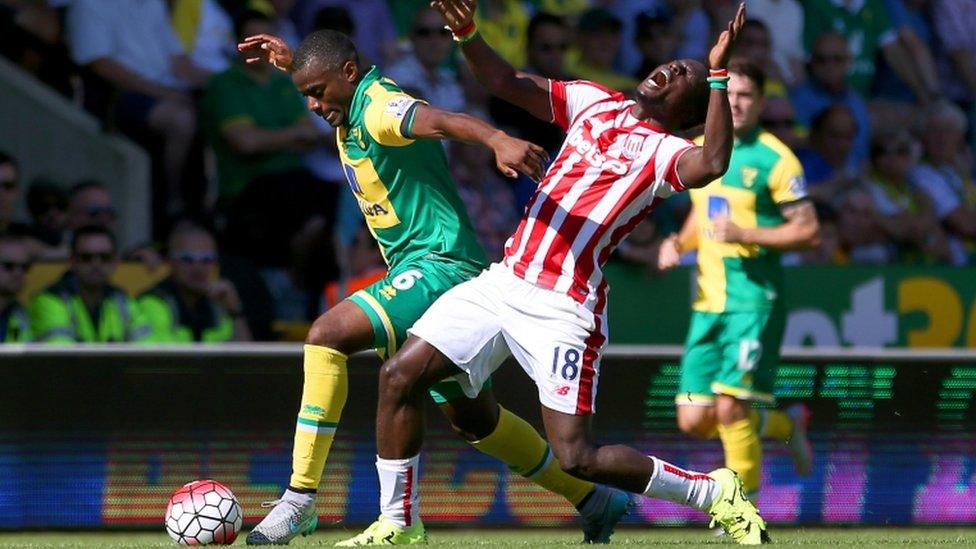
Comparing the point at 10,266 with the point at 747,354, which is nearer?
the point at 747,354

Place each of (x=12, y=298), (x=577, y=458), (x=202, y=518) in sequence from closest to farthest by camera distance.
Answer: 1. (x=577, y=458)
2. (x=202, y=518)
3. (x=12, y=298)

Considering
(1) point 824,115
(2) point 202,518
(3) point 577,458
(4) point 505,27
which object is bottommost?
(2) point 202,518

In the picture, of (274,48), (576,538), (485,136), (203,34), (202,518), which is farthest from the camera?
(203,34)

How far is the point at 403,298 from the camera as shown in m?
7.30

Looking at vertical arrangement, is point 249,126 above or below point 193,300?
above

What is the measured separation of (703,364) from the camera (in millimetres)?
9039

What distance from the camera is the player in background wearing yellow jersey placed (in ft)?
29.3

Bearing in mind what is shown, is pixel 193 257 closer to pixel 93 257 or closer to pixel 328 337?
pixel 93 257

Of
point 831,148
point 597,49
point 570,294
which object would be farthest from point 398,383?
point 831,148

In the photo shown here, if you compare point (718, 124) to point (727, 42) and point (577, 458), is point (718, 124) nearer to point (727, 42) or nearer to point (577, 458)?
point (727, 42)

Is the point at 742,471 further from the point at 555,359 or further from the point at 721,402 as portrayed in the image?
the point at 555,359

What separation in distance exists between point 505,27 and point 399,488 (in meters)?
6.70

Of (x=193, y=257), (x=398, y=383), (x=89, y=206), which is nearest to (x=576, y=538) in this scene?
(x=398, y=383)

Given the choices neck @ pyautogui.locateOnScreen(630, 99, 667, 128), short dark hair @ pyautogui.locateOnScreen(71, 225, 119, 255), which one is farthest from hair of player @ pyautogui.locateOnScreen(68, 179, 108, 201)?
neck @ pyautogui.locateOnScreen(630, 99, 667, 128)
